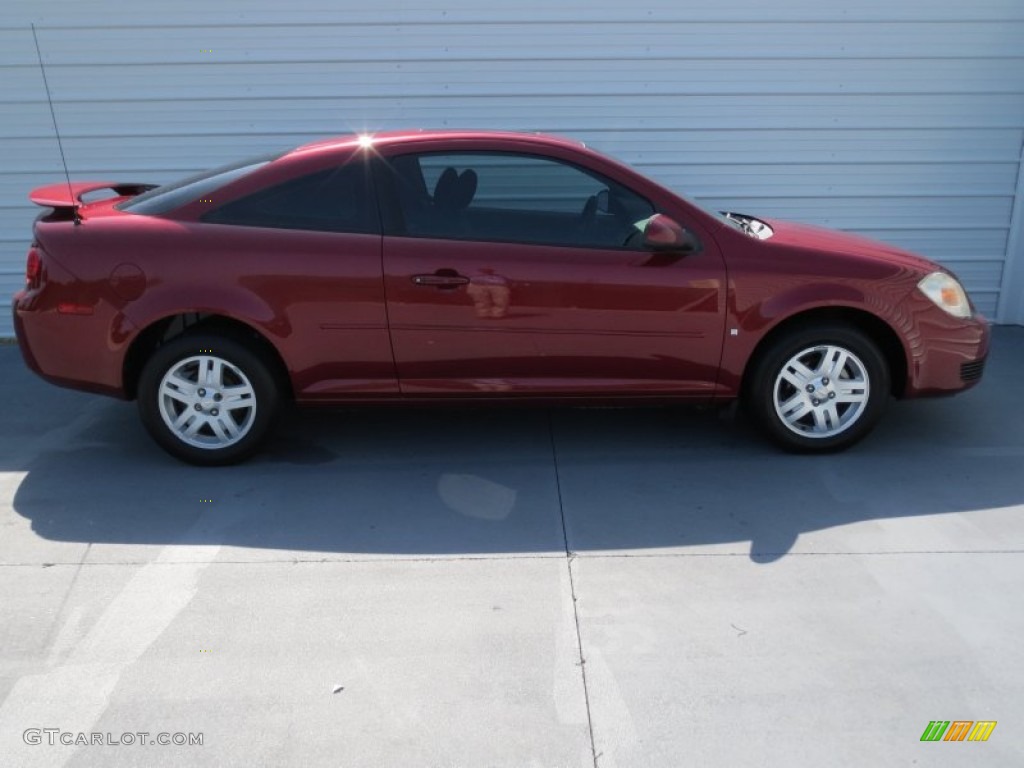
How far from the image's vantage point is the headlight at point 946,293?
14.8 ft

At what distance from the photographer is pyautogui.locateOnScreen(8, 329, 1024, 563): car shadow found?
154 inches

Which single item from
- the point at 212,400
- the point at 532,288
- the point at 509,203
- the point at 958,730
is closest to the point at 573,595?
the point at 958,730

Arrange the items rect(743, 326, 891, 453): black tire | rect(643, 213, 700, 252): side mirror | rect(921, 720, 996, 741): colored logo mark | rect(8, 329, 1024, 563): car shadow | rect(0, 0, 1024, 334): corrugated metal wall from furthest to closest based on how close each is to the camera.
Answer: rect(0, 0, 1024, 334): corrugated metal wall
rect(743, 326, 891, 453): black tire
rect(643, 213, 700, 252): side mirror
rect(8, 329, 1024, 563): car shadow
rect(921, 720, 996, 741): colored logo mark

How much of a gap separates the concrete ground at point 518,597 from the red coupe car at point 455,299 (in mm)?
383

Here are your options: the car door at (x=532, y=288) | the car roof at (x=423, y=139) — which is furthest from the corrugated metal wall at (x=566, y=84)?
the car door at (x=532, y=288)

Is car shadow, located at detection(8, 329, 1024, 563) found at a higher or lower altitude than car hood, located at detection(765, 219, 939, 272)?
lower

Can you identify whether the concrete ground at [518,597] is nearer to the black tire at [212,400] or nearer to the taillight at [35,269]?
the black tire at [212,400]

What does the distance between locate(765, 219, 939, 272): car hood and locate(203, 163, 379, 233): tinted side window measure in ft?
6.42

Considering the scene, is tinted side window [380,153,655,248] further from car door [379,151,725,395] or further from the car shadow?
the car shadow

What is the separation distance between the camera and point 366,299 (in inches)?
171

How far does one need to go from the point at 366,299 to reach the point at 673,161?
11.0 feet

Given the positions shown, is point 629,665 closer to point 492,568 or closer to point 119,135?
point 492,568

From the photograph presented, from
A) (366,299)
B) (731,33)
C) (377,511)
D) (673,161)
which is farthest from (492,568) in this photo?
(731,33)

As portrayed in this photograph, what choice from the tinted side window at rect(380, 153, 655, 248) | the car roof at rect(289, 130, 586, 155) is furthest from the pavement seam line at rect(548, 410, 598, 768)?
the car roof at rect(289, 130, 586, 155)
